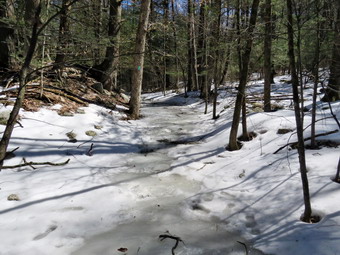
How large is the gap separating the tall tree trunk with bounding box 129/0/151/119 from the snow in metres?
3.21

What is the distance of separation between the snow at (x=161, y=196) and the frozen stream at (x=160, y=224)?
0.01 metres

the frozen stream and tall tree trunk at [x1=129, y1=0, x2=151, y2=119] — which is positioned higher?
tall tree trunk at [x1=129, y1=0, x2=151, y2=119]

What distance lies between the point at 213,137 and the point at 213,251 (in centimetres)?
511

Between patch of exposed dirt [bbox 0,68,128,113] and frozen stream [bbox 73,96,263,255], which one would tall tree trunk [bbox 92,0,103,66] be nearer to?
patch of exposed dirt [bbox 0,68,128,113]

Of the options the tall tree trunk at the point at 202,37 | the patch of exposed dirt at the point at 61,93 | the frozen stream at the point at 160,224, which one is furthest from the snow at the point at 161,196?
the tall tree trunk at the point at 202,37

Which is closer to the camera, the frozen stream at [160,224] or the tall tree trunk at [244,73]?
the frozen stream at [160,224]

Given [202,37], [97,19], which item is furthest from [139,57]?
[202,37]

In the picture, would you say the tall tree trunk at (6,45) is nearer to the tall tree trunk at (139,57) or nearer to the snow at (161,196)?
the snow at (161,196)

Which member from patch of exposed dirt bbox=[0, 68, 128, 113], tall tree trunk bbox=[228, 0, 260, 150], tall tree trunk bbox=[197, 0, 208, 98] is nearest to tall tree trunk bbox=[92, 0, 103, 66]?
patch of exposed dirt bbox=[0, 68, 128, 113]

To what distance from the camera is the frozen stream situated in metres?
3.04

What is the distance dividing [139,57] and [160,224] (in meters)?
7.69

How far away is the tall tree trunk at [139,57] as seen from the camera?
9594mm

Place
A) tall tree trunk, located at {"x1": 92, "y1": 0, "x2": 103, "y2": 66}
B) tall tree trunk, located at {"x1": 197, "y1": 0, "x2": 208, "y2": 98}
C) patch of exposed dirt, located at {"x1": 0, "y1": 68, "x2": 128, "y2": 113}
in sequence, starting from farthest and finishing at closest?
tall tree trunk, located at {"x1": 197, "y1": 0, "x2": 208, "y2": 98} < patch of exposed dirt, located at {"x1": 0, "y1": 68, "x2": 128, "y2": 113} < tall tree trunk, located at {"x1": 92, "y1": 0, "x2": 103, "y2": 66}

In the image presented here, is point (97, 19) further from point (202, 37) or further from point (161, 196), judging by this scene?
point (202, 37)
